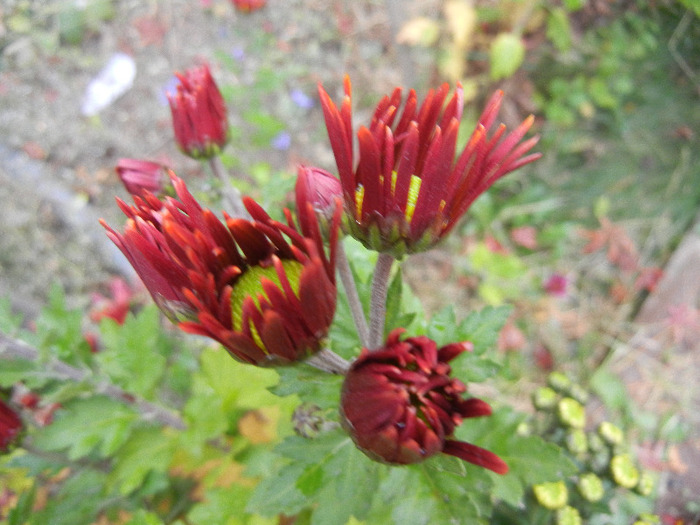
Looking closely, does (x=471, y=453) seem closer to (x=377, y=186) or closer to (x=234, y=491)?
(x=377, y=186)

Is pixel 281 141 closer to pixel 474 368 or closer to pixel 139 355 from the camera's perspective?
pixel 139 355

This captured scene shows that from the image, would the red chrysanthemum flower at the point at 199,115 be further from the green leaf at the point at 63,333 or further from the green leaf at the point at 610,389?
the green leaf at the point at 610,389

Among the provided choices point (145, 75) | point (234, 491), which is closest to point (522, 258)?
point (234, 491)

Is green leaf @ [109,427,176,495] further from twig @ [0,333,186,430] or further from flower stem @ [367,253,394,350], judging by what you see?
flower stem @ [367,253,394,350]

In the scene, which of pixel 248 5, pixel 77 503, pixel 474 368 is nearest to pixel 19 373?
pixel 77 503

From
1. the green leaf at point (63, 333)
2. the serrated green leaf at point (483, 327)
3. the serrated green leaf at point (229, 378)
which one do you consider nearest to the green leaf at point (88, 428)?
the green leaf at point (63, 333)

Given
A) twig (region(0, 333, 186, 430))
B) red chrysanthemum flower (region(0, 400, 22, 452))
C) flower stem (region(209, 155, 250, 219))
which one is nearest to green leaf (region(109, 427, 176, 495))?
twig (region(0, 333, 186, 430))

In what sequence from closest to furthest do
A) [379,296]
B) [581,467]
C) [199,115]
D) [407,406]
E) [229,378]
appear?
[407,406], [379,296], [199,115], [581,467], [229,378]
